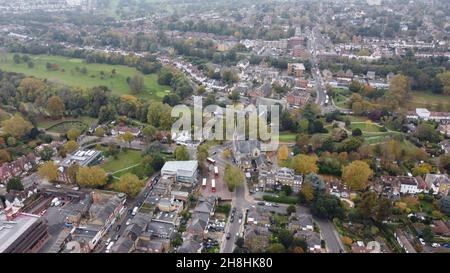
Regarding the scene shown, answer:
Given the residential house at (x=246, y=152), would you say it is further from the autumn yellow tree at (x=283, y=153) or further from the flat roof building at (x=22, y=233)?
the flat roof building at (x=22, y=233)

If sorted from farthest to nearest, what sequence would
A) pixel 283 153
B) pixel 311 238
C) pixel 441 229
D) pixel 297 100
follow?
pixel 297 100, pixel 283 153, pixel 441 229, pixel 311 238

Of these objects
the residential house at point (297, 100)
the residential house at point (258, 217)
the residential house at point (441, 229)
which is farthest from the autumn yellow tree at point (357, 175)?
the residential house at point (297, 100)

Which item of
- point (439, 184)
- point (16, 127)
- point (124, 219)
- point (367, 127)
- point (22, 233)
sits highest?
point (16, 127)

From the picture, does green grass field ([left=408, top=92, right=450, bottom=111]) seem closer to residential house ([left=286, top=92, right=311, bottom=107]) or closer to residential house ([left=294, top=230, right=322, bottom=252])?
residential house ([left=286, top=92, right=311, bottom=107])

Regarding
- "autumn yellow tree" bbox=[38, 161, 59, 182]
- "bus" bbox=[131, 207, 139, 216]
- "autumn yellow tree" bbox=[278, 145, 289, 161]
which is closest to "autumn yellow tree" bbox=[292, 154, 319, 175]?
"autumn yellow tree" bbox=[278, 145, 289, 161]

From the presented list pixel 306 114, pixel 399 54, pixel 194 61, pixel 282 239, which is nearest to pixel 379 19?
pixel 399 54

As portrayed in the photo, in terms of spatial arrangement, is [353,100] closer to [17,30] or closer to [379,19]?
[379,19]

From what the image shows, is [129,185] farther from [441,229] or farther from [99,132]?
[441,229]

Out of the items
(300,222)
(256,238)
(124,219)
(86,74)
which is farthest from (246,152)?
(86,74)
